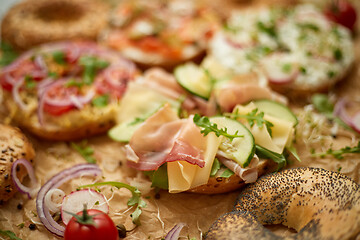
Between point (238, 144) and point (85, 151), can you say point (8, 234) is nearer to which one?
point (85, 151)

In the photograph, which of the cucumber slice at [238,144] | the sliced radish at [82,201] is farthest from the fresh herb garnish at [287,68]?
the sliced radish at [82,201]

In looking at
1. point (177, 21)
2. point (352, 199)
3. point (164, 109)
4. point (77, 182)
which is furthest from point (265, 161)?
point (177, 21)

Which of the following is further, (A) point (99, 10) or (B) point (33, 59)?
(A) point (99, 10)

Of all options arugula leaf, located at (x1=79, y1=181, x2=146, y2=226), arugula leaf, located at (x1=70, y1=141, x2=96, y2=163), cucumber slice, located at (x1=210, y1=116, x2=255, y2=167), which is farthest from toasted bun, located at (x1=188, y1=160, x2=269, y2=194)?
arugula leaf, located at (x1=70, y1=141, x2=96, y2=163)

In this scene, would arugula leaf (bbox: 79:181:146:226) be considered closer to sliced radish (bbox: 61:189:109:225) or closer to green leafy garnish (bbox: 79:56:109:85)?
sliced radish (bbox: 61:189:109:225)

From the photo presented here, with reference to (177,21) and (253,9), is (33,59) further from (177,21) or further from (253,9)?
(253,9)

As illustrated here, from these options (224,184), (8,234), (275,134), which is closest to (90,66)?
(8,234)

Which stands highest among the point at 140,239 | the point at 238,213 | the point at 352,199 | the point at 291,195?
the point at 352,199
